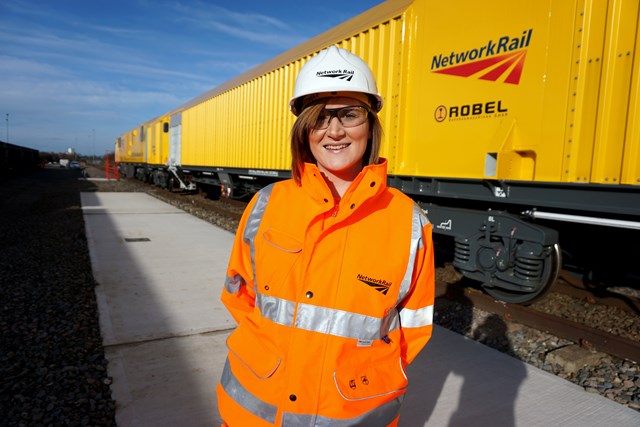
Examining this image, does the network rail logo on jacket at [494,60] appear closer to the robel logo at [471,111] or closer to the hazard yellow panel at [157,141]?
the robel logo at [471,111]

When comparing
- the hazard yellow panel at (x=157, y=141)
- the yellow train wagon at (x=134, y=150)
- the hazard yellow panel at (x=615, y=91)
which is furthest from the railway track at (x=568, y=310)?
the yellow train wagon at (x=134, y=150)

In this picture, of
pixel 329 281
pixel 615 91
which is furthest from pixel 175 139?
pixel 329 281

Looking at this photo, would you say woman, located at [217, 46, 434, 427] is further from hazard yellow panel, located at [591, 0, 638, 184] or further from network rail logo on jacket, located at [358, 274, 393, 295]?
hazard yellow panel, located at [591, 0, 638, 184]

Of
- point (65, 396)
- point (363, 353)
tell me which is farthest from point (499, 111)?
point (65, 396)

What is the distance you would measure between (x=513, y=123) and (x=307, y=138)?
3.32 metres

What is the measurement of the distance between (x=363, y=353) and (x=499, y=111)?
374 cm

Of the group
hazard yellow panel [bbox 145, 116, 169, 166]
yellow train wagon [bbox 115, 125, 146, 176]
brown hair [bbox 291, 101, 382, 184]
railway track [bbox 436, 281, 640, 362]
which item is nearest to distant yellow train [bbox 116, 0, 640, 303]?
railway track [bbox 436, 281, 640, 362]

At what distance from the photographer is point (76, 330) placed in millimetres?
3852

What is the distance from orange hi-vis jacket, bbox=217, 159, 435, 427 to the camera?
128 centimetres

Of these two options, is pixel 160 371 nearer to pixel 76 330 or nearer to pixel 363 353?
pixel 76 330

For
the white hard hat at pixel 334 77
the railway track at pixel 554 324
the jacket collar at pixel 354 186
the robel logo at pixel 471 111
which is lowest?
the railway track at pixel 554 324

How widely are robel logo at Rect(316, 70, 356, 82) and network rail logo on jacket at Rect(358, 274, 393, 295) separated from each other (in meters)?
0.69

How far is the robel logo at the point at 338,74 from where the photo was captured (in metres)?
1.52

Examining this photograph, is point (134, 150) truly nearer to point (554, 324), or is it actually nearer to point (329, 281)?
point (554, 324)
